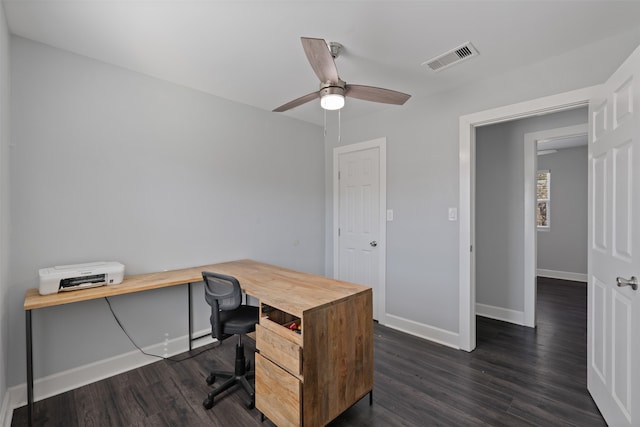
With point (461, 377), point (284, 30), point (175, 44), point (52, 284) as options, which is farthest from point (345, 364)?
point (175, 44)

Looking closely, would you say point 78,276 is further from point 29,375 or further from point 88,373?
point 88,373

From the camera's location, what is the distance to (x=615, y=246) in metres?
1.71

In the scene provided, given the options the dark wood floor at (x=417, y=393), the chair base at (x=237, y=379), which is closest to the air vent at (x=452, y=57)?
the dark wood floor at (x=417, y=393)

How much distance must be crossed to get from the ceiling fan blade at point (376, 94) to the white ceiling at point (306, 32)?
35 cm

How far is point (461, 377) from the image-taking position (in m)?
2.33

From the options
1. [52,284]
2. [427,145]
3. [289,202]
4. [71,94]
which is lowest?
[52,284]

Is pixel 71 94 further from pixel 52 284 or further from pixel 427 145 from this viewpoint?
pixel 427 145

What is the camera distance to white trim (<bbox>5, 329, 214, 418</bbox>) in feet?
6.59

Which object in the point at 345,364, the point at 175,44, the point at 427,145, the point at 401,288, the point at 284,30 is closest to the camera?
the point at 345,364

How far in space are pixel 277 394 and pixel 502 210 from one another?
3.30m

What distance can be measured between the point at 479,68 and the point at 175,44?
7.80 ft

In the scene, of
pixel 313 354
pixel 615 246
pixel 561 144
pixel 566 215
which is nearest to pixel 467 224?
pixel 615 246

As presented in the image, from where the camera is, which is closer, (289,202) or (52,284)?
(52,284)

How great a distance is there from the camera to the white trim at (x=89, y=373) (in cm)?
201
